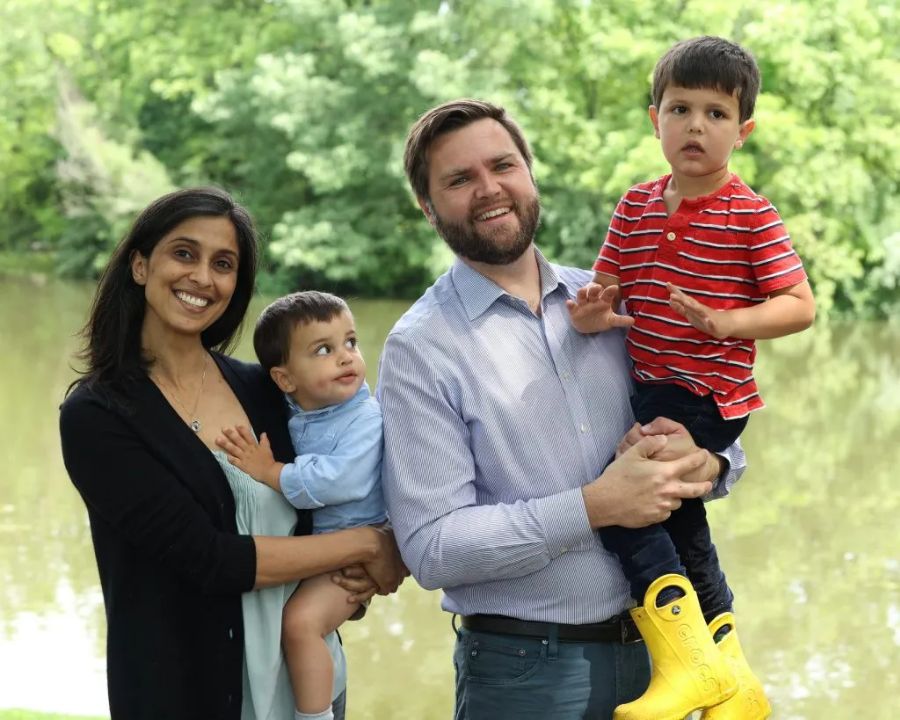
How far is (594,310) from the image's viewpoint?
257cm

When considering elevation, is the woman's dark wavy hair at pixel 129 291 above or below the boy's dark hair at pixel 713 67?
below

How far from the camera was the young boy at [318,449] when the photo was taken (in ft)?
8.39

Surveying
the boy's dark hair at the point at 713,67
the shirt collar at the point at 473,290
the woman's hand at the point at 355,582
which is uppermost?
the boy's dark hair at the point at 713,67

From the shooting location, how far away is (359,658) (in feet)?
21.2

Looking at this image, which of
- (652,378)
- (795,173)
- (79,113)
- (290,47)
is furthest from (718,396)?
(79,113)

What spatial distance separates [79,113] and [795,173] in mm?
15810

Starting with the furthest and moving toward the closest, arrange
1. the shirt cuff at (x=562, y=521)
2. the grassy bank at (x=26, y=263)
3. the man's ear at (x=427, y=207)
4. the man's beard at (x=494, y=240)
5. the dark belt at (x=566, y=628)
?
the grassy bank at (x=26, y=263) → the man's ear at (x=427, y=207) → the man's beard at (x=494, y=240) → the dark belt at (x=566, y=628) → the shirt cuff at (x=562, y=521)

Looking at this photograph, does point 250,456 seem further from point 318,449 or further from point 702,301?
point 702,301

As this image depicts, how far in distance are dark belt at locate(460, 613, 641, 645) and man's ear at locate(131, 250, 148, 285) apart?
101 centimetres

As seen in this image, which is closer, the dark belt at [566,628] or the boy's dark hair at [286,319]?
the dark belt at [566,628]

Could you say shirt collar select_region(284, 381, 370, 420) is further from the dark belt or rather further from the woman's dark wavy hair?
the dark belt

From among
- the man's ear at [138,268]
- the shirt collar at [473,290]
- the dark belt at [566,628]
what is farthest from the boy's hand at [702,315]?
the man's ear at [138,268]

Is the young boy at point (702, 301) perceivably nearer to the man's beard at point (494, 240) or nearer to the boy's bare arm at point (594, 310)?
the boy's bare arm at point (594, 310)

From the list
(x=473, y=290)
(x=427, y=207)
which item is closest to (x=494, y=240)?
(x=473, y=290)
